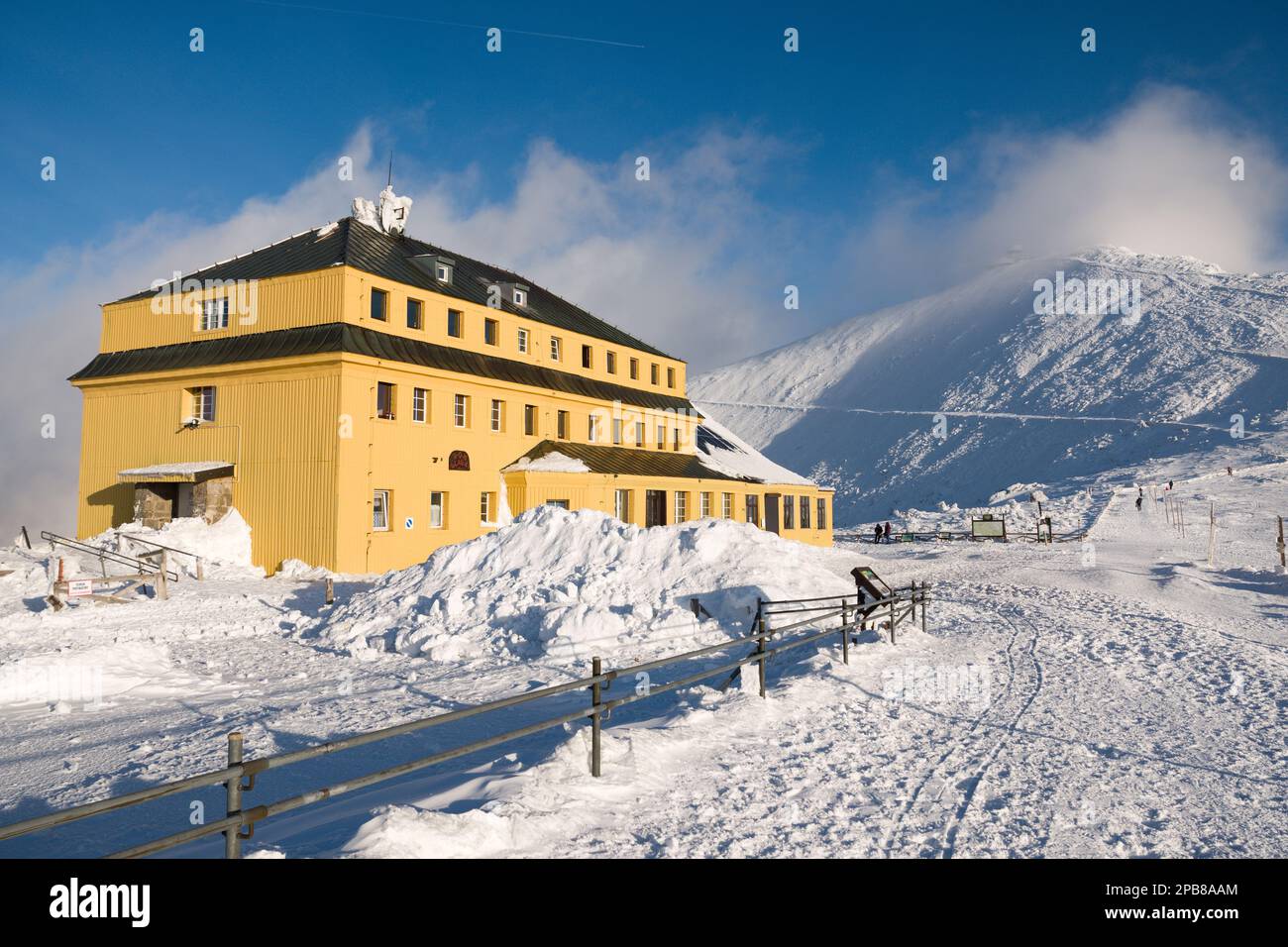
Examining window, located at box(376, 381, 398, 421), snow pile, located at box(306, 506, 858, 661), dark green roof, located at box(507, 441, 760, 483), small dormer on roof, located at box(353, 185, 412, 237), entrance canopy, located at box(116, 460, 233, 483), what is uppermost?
small dormer on roof, located at box(353, 185, 412, 237)

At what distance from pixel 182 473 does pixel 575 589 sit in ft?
59.4

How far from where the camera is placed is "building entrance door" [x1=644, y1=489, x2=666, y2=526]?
3628cm

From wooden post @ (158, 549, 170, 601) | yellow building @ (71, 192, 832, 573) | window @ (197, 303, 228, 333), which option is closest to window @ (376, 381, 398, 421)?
yellow building @ (71, 192, 832, 573)

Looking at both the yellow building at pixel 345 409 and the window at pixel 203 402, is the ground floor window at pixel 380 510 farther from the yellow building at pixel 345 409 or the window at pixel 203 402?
the window at pixel 203 402

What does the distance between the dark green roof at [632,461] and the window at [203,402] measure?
1191 centimetres

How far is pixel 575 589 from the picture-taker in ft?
59.2

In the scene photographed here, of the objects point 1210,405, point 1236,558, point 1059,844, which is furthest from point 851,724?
point 1210,405

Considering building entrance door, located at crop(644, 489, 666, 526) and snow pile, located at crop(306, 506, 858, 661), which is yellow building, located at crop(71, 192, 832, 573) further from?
snow pile, located at crop(306, 506, 858, 661)

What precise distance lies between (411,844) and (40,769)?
7.16 meters

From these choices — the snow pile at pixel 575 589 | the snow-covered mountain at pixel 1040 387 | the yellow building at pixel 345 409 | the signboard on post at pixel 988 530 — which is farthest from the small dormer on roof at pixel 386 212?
the snow-covered mountain at pixel 1040 387

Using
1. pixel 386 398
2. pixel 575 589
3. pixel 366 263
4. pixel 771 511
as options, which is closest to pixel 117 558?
pixel 386 398

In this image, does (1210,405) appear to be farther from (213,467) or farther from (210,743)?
(210,743)

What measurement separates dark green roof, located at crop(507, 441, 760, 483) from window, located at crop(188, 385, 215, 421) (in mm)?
11905
